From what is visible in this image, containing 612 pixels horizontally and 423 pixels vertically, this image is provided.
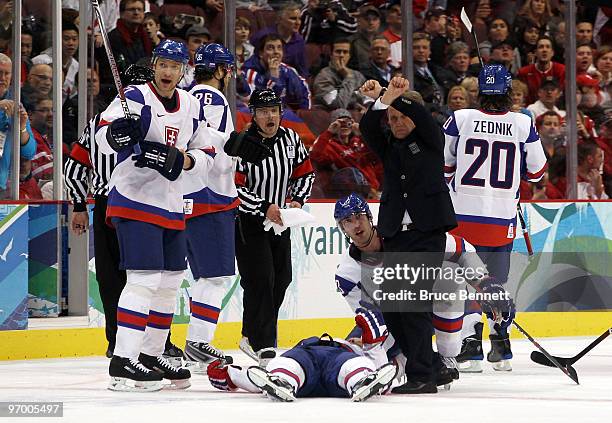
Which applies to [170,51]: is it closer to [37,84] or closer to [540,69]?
[37,84]

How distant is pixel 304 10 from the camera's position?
846 centimetres

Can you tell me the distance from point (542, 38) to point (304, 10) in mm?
1792

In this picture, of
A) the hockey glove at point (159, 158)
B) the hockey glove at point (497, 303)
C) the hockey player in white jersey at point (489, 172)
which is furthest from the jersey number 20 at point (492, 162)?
the hockey glove at point (159, 158)

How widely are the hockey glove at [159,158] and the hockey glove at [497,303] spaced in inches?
51.6

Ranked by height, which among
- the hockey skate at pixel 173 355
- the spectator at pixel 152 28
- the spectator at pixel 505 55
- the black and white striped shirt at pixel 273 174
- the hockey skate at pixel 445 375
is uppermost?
the spectator at pixel 152 28

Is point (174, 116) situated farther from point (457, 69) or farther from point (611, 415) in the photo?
point (457, 69)

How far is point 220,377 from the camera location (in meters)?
4.91

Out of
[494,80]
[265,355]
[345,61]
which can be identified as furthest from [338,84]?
[265,355]

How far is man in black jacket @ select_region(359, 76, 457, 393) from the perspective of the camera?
493cm

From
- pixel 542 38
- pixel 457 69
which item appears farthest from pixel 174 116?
pixel 542 38

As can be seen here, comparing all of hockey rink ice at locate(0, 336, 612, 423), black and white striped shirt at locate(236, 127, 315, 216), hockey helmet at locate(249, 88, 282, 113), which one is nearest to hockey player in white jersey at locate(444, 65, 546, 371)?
hockey rink ice at locate(0, 336, 612, 423)

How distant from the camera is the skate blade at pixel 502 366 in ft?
19.8

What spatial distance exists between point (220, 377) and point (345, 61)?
3.92 m

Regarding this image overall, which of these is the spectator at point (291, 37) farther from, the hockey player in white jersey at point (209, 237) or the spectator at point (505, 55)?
the hockey player in white jersey at point (209, 237)
